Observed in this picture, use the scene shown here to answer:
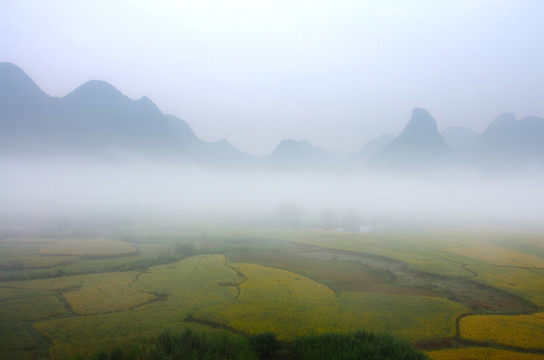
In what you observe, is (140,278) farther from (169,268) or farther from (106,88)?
(106,88)

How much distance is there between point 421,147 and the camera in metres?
180

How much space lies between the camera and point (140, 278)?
2295cm

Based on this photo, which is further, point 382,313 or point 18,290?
point 18,290

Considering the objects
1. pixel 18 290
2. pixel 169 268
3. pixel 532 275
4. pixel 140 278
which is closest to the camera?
pixel 18 290

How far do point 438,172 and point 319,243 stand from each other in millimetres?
163617

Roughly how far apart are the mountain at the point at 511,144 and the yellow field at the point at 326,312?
202178 millimetres

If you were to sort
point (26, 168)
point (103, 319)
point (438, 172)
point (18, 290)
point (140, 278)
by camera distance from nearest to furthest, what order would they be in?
point (103, 319) → point (18, 290) → point (140, 278) → point (26, 168) → point (438, 172)

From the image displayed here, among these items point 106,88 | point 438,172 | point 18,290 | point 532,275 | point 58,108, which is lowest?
point 18,290

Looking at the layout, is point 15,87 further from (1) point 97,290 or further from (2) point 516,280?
(2) point 516,280

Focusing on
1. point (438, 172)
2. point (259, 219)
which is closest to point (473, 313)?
point (259, 219)

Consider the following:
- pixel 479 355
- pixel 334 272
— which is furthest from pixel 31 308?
→ pixel 479 355

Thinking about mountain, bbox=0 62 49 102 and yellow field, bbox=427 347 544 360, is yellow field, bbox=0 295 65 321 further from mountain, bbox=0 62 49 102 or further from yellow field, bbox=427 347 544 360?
mountain, bbox=0 62 49 102

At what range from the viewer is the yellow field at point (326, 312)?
14.2 metres

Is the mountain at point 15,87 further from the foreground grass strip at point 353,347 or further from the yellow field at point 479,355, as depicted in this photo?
the yellow field at point 479,355
